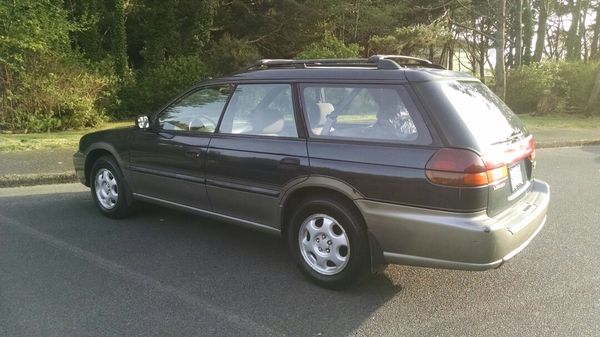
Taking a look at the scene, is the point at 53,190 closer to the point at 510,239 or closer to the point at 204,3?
the point at 510,239

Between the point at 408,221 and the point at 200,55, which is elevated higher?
the point at 200,55

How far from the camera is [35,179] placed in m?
7.82

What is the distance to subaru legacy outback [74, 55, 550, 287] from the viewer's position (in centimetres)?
342

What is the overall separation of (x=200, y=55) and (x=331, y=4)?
594 cm

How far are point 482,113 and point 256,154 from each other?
1.84 m

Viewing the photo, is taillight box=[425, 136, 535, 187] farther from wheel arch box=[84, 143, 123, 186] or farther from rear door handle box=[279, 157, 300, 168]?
wheel arch box=[84, 143, 123, 186]

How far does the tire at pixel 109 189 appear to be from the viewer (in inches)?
222

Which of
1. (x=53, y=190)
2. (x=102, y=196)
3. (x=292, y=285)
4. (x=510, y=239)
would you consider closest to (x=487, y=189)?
(x=510, y=239)

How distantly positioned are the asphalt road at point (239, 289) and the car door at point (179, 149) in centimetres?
49

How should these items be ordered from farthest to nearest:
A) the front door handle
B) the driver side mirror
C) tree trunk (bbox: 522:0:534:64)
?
tree trunk (bbox: 522:0:534:64) < the driver side mirror < the front door handle

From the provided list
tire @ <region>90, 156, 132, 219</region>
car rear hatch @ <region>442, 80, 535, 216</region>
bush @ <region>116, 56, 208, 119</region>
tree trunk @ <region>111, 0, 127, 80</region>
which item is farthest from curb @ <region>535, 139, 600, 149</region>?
tree trunk @ <region>111, 0, 127, 80</region>

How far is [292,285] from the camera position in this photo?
13.4 ft

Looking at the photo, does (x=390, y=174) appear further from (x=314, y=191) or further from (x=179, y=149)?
(x=179, y=149)

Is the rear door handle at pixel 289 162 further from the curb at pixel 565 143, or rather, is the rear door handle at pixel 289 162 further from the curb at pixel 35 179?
the curb at pixel 565 143
